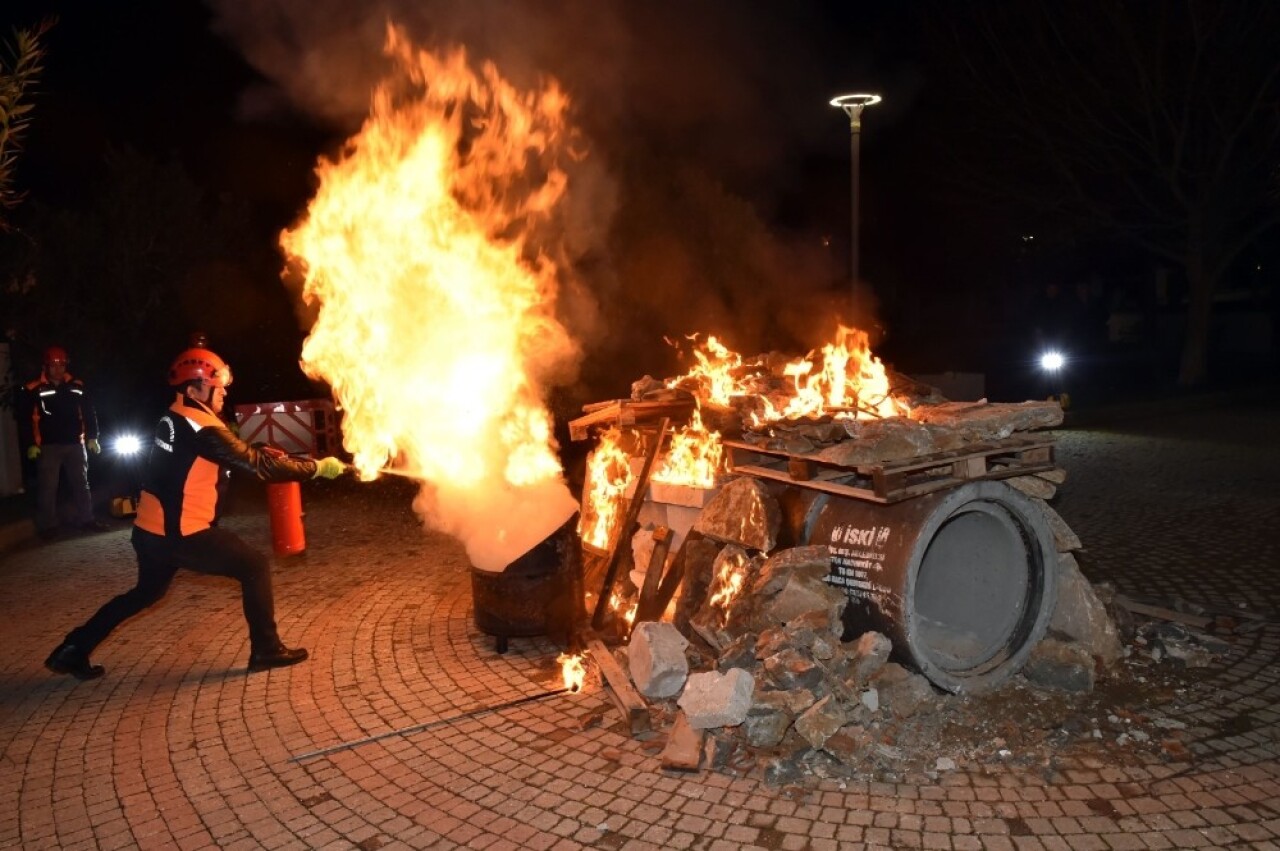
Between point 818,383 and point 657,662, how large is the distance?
297cm

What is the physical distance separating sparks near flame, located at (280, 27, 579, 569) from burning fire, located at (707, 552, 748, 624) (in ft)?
5.13

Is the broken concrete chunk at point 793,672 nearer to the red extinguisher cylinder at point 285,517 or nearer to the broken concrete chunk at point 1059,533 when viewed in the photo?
the broken concrete chunk at point 1059,533

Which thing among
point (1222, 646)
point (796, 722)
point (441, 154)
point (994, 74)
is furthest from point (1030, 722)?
point (994, 74)

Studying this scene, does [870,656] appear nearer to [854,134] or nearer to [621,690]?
[621,690]

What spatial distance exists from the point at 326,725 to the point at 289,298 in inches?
531

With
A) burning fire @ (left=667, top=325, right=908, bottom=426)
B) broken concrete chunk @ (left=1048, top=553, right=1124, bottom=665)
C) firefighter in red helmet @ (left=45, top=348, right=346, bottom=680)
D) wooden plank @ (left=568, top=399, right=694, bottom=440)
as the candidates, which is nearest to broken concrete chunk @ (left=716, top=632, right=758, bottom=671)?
burning fire @ (left=667, top=325, right=908, bottom=426)

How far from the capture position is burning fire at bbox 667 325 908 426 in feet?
21.0

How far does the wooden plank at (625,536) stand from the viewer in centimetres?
612

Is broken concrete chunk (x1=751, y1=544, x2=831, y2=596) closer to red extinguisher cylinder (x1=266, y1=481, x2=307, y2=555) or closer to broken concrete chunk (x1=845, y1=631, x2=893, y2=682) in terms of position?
broken concrete chunk (x1=845, y1=631, x2=893, y2=682)

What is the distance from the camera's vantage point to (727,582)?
549 centimetres

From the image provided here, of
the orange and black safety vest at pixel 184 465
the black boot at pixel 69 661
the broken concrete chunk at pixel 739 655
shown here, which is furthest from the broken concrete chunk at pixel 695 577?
the black boot at pixel 69 661

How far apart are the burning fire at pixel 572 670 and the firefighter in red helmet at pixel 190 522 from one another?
1.85 meters

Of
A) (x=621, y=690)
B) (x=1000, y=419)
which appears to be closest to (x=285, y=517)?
(x=621, y=690)

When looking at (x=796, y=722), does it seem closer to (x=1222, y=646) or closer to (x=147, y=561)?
(x=1222, y=646)
